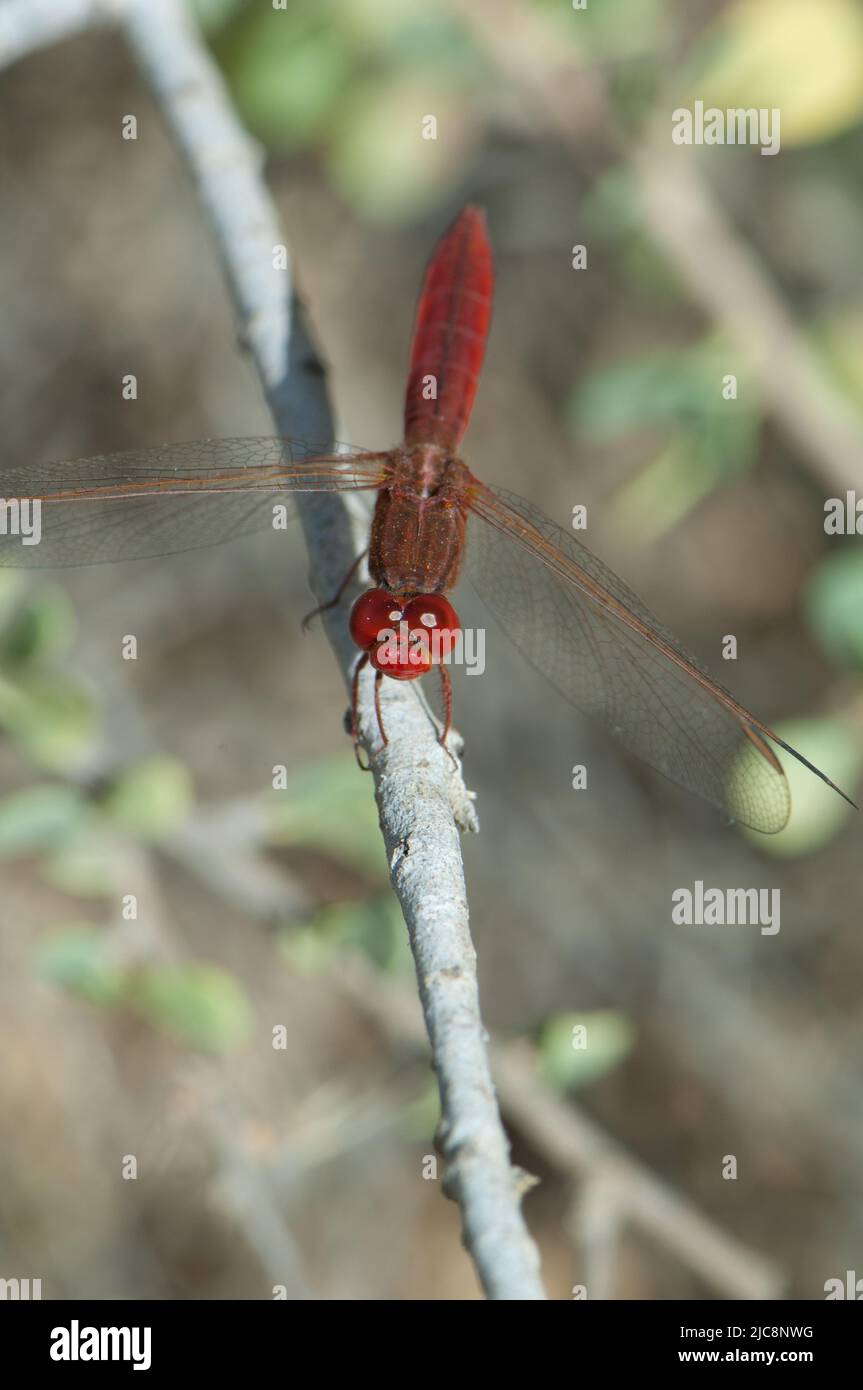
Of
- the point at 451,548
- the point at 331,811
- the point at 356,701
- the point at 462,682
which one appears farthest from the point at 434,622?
the point at 462,682

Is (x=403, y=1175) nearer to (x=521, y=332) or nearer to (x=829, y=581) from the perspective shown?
(x=829, y=581)

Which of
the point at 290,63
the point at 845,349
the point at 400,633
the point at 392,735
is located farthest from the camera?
the point at 845,349

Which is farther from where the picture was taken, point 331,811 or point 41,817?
point 331,811

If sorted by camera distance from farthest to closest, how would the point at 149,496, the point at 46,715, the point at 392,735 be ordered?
the point at 149,496 < the point at 46,715 < the point at 392,735

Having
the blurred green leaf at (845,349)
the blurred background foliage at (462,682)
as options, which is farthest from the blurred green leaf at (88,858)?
the blurred green leaf at (845,349)

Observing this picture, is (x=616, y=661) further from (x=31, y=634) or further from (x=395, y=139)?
(x=395, y=139)

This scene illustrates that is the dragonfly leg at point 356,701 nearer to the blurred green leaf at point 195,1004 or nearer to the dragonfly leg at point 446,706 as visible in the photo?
the dragonfly leg at point 446,706

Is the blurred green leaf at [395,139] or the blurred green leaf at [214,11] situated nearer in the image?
the blurred green leaf at [214,11]
